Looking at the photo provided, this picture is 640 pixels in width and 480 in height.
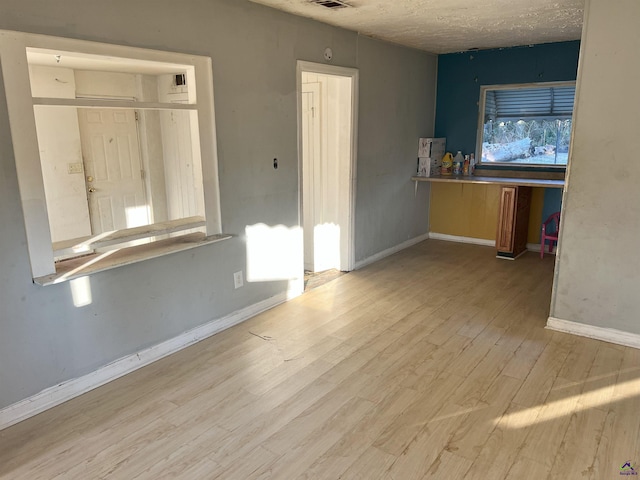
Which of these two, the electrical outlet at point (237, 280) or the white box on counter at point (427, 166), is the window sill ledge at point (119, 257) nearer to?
the electrical outlet at point (237, 280)

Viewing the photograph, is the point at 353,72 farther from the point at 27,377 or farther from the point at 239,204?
the point at 27,377

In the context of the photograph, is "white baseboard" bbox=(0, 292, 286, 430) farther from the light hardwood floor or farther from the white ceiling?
the white ceiling

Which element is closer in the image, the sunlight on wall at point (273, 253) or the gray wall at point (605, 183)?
the gray wall at point (605, 183)

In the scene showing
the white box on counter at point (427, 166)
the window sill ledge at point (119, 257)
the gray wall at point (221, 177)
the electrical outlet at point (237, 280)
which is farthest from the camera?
the white box on counter at point (427, 166)

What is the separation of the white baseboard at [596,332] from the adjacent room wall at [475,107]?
2.42 m

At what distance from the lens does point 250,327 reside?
3.56m

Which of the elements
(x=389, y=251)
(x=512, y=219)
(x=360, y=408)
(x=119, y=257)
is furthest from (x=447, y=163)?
(x=119, y=257)

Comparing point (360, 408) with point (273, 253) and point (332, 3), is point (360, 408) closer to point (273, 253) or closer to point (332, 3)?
point (273, 253)

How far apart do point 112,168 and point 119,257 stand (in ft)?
5.98

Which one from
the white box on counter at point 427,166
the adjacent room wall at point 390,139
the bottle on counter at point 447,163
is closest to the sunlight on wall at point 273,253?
the adjacent room wall at point 390,139

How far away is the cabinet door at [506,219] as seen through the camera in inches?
201

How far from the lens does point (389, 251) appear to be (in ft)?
18.3

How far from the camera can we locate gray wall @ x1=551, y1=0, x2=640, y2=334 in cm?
294

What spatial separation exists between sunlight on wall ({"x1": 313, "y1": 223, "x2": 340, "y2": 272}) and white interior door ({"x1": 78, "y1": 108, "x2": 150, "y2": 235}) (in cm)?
178
